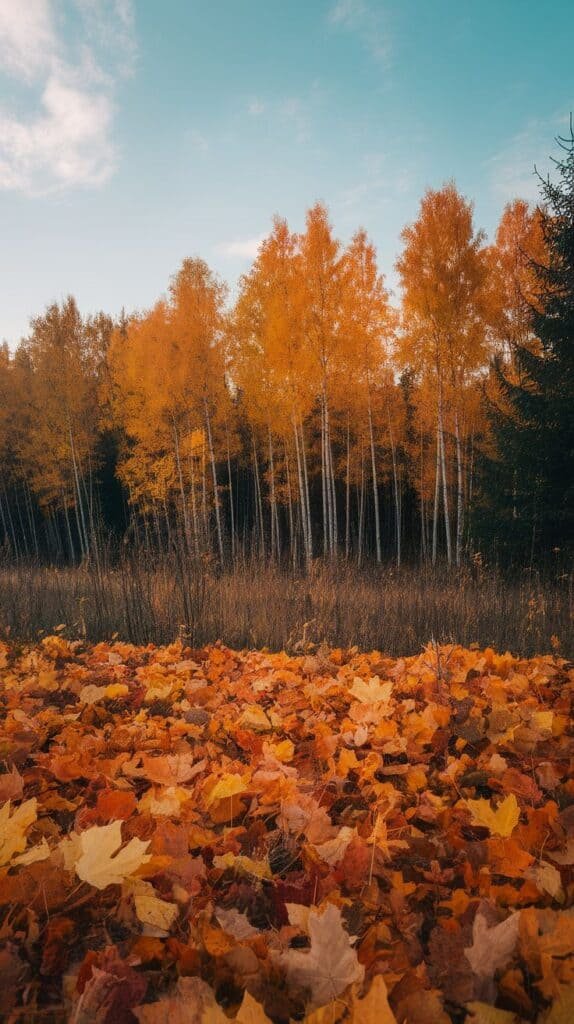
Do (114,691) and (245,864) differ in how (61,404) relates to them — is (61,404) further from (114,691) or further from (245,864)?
(245,864)

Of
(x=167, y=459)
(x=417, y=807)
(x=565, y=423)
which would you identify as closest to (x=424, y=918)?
(x=417, y=807)

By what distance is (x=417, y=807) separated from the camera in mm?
1386

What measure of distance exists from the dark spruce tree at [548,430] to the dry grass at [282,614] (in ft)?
7.20

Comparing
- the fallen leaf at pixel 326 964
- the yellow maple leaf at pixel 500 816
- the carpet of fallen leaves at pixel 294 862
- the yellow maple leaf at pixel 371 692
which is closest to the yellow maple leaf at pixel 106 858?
the carpet of fallen leaves at pixel 294 862

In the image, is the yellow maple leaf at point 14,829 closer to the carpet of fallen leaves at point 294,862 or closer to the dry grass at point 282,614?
the carpet of fallen leaves at point 294,862

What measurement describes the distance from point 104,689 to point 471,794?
1.51 meters

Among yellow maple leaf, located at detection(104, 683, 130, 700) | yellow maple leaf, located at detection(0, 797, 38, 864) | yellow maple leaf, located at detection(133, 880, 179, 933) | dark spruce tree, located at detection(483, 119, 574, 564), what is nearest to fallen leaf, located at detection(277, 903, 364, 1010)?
yellow maple leaf, located at detection(133, 880, 179, 933)

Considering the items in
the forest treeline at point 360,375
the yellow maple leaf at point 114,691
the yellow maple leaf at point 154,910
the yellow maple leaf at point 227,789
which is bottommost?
the yellow maple leaf at point 114,691

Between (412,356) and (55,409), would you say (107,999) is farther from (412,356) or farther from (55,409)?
(55,409)

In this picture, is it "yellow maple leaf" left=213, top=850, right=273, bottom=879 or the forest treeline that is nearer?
"yellow maple leaf" left=213, top=850, right=273, bottom=879

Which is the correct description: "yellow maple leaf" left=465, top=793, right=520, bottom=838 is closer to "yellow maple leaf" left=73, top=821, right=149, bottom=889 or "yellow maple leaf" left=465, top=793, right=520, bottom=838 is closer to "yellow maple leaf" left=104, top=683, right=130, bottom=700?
"yellow maple leaf" left=73, top=821, right=149, bottom=889

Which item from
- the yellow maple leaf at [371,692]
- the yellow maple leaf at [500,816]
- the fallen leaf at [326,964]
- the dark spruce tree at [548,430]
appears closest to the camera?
the fallen leaf at [326,964]

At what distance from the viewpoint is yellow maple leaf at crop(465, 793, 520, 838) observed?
3.88ft

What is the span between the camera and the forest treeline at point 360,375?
8.25m
